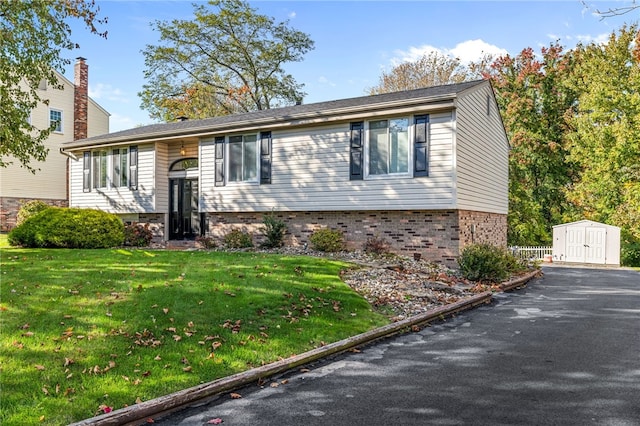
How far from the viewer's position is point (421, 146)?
1258 cm

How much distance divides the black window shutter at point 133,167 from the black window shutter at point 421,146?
11.1 m

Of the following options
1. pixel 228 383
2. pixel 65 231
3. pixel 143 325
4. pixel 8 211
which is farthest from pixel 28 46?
pixel 8 211

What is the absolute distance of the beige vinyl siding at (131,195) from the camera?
17.6 metres

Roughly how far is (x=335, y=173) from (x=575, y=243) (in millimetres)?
15617

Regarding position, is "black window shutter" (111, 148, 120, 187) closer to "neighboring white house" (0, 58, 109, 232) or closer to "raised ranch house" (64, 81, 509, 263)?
"raised ranch house" (64, 81, 509, 263)

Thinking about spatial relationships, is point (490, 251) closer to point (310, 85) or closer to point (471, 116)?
point (471, 116)

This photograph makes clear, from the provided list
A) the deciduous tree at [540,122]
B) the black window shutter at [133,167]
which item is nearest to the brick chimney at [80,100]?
the black window shutter at [133,167]

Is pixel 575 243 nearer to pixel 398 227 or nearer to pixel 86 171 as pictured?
pixel 398 227

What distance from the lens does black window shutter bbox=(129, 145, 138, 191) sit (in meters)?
17.9

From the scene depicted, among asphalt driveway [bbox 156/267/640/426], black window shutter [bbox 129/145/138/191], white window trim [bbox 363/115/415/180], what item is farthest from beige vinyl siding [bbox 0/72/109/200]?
asphalt driveway [bbox 156/267/640/426]

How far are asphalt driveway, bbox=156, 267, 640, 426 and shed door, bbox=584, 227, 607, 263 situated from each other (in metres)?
17.2

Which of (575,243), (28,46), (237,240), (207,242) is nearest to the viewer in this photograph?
(28,46)

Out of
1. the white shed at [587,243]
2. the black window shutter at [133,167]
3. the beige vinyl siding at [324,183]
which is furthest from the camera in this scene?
the white shed at [587,243]

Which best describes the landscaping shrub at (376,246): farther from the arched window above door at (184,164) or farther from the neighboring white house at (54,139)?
the neighboring white house at (54,139)
